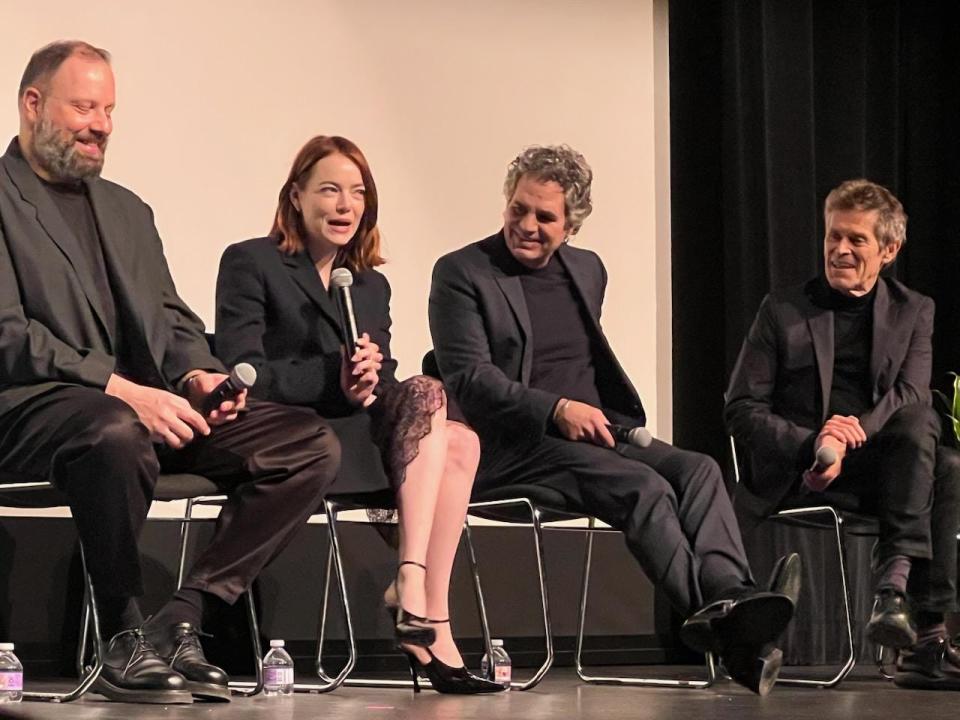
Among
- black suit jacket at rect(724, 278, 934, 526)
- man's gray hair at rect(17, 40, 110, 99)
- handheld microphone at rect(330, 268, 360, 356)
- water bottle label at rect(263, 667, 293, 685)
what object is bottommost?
water bottle label at rect(263, 667, 293, 685)

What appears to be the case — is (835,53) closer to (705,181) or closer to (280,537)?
(705,181)

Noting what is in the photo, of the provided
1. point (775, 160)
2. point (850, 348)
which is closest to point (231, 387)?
point (850, 348)

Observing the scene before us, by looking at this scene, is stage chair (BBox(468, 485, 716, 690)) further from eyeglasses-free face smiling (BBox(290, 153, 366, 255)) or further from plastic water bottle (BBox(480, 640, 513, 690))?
eyeglasses-free face smiling (BBox(290, 153, 366, 255))

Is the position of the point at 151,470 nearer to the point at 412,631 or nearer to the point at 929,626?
the point at 412,631

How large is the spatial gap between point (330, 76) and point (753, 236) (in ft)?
5.27

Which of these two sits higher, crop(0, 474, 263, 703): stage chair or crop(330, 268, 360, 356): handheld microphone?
crop(330, 268, 360, 356): handheld microphone

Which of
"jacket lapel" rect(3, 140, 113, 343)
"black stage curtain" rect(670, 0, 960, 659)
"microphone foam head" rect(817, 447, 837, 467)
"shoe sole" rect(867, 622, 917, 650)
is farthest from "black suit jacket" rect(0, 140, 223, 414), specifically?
"black stage curtain" rect(670, 0, 960, 659)

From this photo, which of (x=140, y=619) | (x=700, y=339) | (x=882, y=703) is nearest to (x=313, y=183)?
(x=140, y=619)

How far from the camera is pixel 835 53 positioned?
5.70 metres

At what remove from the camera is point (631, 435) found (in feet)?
11.5

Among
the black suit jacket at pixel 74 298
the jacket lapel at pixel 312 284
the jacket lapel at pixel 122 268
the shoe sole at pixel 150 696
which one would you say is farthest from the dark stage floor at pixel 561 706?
the jacket lapel at pixel 312 284

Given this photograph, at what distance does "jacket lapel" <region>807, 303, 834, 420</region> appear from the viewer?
411 centimetres

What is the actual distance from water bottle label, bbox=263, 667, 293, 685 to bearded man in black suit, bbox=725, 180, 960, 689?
1.31 m

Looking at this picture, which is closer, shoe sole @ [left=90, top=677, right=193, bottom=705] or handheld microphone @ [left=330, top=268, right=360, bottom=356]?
shoe sole @ [left=90, top=677, right=193, bottom=705]
